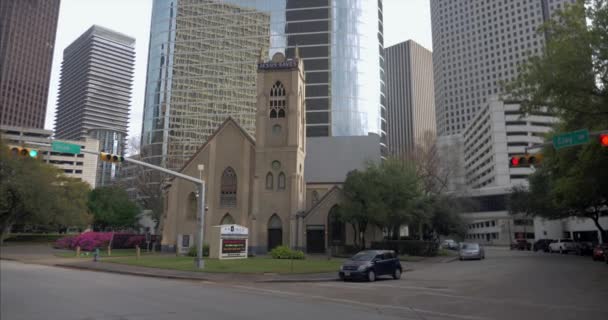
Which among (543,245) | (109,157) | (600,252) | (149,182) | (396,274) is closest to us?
(109,157)

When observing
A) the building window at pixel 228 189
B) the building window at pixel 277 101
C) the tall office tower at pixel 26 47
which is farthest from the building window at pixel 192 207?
the tall office tower at pixel 26 47

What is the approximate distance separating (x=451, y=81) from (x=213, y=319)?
204407 mm

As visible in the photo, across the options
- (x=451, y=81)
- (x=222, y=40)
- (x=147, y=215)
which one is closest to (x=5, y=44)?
(x=147, y=215)

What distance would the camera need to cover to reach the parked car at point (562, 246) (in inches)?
2031

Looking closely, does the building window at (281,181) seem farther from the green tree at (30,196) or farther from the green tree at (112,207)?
the green tree at (112,207)

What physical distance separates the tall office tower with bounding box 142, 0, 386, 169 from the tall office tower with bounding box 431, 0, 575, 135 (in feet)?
328

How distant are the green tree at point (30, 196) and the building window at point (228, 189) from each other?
748 inches

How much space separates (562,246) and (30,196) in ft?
193

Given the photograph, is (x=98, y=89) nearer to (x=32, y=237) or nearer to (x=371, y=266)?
(x=32, y=237)

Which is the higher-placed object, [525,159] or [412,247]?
[525,159]

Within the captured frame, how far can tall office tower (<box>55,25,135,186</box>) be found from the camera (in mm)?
124000

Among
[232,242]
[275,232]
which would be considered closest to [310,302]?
[232,242]

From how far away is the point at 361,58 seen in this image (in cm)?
9500

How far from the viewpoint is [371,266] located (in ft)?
75.0
